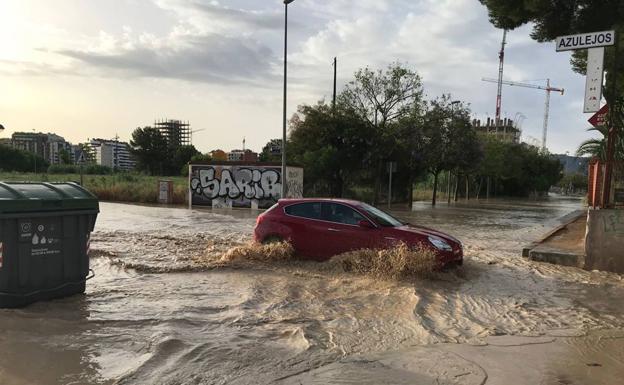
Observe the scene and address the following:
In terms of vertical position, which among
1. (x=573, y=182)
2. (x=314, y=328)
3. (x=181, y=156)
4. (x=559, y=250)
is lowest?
(x=573, y=182)

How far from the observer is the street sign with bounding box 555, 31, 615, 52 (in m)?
11.0

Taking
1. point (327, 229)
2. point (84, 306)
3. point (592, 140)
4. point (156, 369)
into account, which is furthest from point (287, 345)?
point (592, 140)

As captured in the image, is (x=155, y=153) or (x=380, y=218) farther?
(x=155, y=153)

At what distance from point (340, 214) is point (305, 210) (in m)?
0.74

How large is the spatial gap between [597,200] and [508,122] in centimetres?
9318

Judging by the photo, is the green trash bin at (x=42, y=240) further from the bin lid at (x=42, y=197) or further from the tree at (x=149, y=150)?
the tree at (x=149, y=150)

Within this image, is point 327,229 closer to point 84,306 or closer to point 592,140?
point 84,306

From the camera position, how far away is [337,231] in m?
10.1

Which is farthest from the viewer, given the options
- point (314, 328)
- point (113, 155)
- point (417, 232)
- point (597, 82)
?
point (113, 155)

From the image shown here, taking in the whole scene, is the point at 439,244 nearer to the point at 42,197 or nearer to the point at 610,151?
the point at 610,151

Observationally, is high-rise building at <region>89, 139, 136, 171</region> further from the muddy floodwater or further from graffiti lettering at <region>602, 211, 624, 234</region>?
graffiti lettering at <region>602, 211, 624, 234</region>

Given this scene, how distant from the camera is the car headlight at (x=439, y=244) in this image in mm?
9328

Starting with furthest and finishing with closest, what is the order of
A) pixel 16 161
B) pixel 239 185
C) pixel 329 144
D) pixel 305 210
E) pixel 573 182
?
pixel 573 182
pixel 16 161
pixel 329 144
pixel 239 185
pixel 305 210

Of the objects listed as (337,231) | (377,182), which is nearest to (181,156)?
(377,182)
